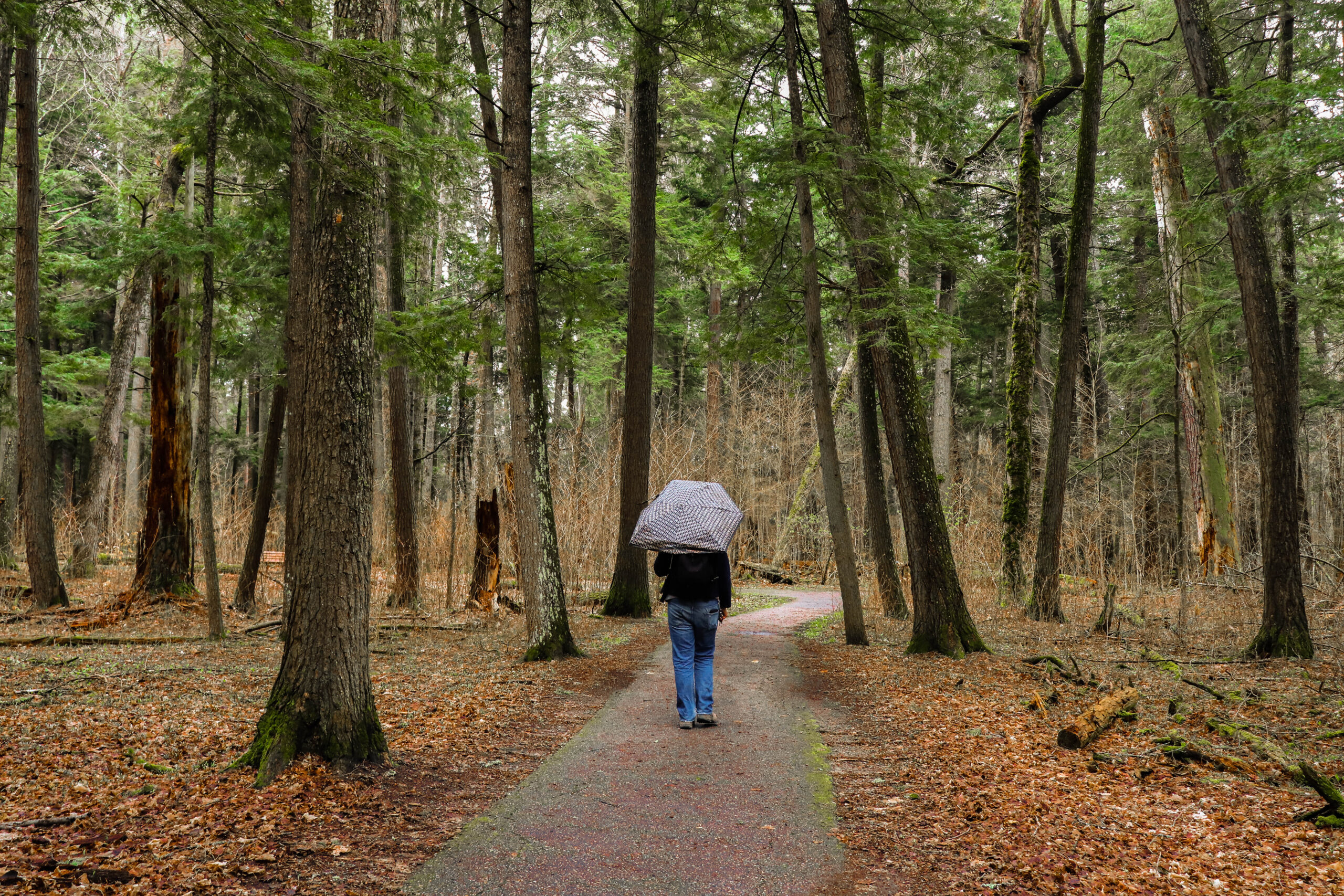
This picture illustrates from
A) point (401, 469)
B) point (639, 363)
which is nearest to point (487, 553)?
point (401, 469)

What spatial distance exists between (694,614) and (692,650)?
1.00 ft

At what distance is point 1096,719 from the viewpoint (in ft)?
19.7

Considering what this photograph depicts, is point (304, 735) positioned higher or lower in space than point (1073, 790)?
higher

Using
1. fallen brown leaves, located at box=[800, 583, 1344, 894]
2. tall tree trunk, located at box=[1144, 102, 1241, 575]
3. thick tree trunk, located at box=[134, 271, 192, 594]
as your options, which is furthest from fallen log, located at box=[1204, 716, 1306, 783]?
thick tree trunk, located at box=[134, 271, 192, 594]

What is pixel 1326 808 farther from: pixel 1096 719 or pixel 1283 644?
pixel 1283 644

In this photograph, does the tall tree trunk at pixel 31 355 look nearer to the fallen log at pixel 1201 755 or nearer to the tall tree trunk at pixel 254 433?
the fallen log at pixel 1201 755

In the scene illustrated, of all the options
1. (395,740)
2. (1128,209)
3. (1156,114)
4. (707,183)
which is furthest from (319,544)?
(1128,209)

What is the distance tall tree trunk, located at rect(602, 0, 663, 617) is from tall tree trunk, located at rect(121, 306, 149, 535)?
33.2 ft

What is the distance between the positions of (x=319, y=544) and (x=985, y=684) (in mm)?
6474

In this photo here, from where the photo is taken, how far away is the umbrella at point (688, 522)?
6.29 m

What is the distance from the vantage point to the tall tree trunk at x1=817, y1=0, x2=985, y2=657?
9.89 meters

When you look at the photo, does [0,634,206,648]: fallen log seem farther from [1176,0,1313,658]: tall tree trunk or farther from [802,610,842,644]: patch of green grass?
[1176,0,1313,658]: tall tree trunk

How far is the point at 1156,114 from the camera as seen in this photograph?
1638 cm

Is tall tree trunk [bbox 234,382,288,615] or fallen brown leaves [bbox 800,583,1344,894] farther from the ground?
tall tree trunk [bbox 234,382,288,615]
